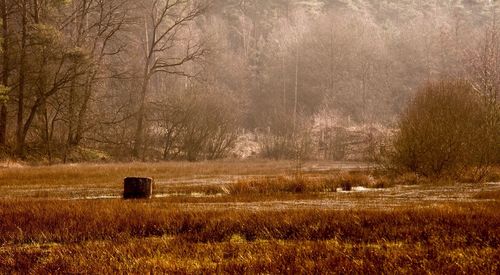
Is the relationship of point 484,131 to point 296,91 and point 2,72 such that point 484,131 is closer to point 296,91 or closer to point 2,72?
point 2,72

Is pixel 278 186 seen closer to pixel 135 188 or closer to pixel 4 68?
pixel 135 188

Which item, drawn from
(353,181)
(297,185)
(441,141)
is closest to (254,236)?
(297,185)

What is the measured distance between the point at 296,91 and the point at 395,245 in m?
68.4

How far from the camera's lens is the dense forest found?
3247 cm

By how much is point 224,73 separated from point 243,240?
2843 inches

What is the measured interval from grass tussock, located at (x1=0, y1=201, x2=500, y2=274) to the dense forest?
1436 centimetres

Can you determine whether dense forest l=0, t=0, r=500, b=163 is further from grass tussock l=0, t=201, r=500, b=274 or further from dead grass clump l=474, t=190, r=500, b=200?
grass tussock l=0, t=201, r=500, b=274

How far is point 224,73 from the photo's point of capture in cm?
8069

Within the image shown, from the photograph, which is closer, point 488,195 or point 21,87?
point 488,195

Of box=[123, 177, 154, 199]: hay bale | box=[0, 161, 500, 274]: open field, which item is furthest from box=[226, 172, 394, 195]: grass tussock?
box=[123, 177, 154, 199]: hay bale

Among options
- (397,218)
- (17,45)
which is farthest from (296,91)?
(397,218)

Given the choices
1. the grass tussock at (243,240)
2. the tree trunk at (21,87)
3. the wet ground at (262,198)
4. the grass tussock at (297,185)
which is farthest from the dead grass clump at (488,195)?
the tree trunk at (21,87)

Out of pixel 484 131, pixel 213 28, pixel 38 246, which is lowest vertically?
pixel 38 246

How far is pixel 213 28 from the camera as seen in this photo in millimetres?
85812
